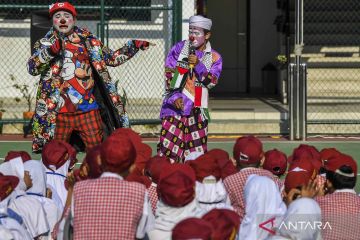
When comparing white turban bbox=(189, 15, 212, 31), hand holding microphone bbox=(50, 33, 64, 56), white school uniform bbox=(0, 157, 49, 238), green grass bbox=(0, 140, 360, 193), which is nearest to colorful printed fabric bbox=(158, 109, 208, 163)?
white turban bbox=(189, 15, 212, 31)

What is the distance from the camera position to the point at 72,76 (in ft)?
37.8

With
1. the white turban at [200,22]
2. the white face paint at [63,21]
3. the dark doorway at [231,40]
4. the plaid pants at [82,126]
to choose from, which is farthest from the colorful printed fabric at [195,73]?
the dark doorway at [231,40]

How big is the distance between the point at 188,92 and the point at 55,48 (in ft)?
4.84

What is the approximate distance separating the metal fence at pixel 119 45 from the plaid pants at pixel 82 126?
6061 millimetres

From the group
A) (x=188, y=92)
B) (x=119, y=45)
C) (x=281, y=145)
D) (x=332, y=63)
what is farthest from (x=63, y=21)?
(x=332, y=63)

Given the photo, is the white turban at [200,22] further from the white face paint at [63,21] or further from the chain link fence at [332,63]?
the chain link fence at [332,63]

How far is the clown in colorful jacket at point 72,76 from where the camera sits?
11492 mm

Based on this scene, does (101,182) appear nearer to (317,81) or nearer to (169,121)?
(169,121)

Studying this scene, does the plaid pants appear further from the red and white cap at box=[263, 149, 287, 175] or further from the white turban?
the red and white cap at box=[263, 149, 287, 175]

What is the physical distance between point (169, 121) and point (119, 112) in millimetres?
567

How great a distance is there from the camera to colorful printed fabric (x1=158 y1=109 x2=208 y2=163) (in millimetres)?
11781

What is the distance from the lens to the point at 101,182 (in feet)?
21.6

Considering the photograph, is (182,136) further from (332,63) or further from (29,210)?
(332,63)

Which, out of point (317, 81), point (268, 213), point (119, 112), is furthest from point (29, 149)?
point (268, 213)
